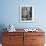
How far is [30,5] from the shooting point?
12.9 feet

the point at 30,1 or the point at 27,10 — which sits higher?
the point at 30,1

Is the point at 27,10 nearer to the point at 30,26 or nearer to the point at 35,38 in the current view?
the point at 30,26

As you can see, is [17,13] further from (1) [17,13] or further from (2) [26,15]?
(2) [26,15]

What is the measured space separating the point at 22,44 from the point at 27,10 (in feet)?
3.68

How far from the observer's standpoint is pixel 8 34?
11.5ft

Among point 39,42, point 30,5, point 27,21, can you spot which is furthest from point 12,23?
point 39,42

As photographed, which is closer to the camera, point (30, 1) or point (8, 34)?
point (8, 34)

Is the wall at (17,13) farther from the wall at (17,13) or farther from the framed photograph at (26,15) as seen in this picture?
the framed photograph at (26,15)

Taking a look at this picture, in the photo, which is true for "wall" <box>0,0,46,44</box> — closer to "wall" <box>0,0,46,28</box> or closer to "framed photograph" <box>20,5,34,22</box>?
"wall" <box>0,0,46,28</box>

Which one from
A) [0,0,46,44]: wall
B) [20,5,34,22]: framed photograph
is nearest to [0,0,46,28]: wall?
[0,0,46,44]: wall

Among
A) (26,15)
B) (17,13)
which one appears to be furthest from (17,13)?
(26,15)

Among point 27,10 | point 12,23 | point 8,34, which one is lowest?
point 8,34

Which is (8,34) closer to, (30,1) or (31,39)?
(31,39)

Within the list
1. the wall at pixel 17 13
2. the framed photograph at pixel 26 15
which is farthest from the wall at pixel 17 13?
the framed photograph at pixel 26 15
